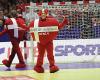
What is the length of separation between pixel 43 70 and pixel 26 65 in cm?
147

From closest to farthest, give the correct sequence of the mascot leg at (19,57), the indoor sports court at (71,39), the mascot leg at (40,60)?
the mascot leg at (40,60)
the mascot leg at (19,57)
the indoor sports court at (71,39)

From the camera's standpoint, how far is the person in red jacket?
13.1m

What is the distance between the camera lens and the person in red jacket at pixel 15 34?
1310 centimetres

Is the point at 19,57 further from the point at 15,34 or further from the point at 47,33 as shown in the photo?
the point at 47,33

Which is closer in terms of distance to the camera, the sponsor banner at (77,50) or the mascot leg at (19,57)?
the mascot leg at (19,57)

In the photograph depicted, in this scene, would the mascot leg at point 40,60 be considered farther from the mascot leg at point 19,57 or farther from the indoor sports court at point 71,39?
the indoor sports court at point 71,39

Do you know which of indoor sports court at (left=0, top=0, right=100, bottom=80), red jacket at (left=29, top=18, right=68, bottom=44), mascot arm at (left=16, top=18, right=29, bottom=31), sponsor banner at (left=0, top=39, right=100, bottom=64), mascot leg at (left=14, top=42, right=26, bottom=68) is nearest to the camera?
red jacket at (left=29, top=18, right=68, bottom=44)

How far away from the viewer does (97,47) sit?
14844mm

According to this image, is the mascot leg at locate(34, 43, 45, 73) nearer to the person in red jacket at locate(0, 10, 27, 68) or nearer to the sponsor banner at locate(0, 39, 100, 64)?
the person in red jacket at locate(0, 10, 27, 68)

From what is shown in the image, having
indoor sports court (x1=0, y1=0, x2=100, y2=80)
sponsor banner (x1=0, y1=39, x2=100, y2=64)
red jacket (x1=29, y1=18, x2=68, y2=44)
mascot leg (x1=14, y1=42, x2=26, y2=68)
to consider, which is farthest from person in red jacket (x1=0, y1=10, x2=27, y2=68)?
sponsor banner (x1=0, y1=39, x2=100, y2=64)

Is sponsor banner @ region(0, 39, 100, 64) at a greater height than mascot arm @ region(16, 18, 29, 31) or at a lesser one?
lesser

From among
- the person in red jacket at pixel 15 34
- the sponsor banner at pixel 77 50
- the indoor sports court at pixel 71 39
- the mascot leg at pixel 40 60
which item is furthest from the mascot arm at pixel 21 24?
the sponsor banner at pixel 77 50

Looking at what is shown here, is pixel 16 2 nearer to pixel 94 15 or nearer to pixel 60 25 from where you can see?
pixel 94 15

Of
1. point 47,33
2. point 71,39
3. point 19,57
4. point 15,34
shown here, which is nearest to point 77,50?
point 71,39
